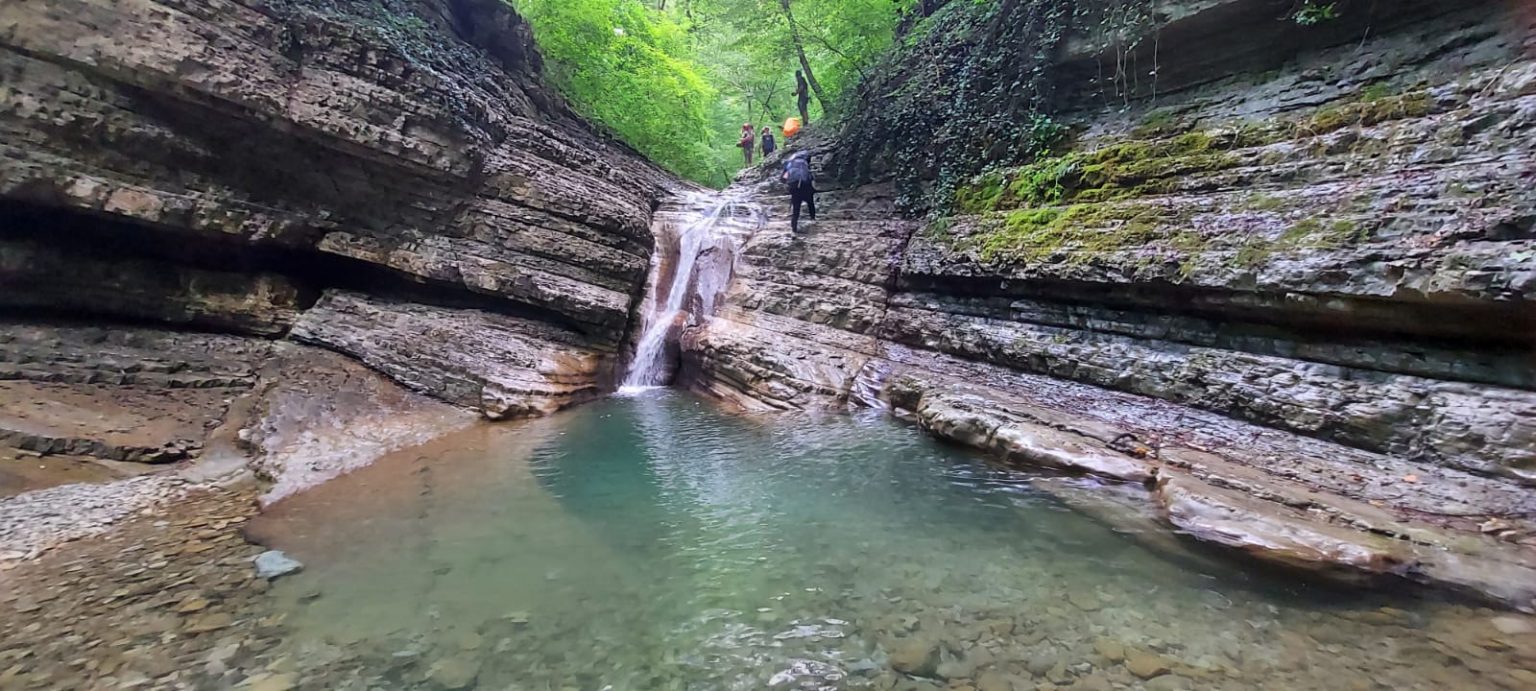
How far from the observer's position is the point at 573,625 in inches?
160

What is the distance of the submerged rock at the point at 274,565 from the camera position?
470 cm

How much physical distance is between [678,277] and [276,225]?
7.49 m

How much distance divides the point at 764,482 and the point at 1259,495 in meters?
4.84

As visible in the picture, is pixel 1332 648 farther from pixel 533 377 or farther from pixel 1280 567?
pixel 533 377

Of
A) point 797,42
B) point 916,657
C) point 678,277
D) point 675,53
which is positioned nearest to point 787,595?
point 916,657

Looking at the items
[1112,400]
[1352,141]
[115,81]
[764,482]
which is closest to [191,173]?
[115,81]

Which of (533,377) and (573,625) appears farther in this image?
(533,377)

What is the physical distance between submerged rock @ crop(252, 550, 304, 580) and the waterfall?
7865 mm

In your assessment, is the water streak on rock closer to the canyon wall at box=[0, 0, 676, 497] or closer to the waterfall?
the waterfall

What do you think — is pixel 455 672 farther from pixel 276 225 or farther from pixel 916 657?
pixel 276 225

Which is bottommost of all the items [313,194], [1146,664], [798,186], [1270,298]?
[1146,664]

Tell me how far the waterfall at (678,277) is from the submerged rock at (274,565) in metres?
7.86

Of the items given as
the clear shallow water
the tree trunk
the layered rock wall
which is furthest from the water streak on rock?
the clear shallow water

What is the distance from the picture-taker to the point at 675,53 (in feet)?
70.4
